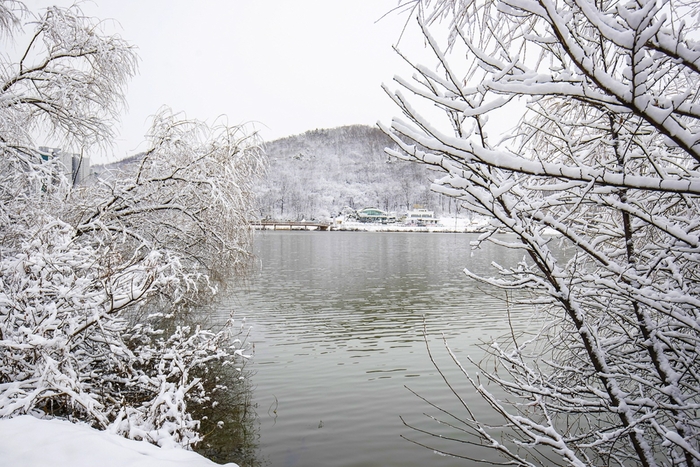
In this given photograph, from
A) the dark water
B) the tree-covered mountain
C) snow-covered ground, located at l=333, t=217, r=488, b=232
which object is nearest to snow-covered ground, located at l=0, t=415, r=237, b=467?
the dark water

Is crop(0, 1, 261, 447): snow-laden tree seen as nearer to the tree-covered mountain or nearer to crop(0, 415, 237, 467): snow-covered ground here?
crop(0, 415, 237, 467): snow-covered ground

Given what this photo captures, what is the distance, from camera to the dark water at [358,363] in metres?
6.91

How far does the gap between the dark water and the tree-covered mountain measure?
116002 mm

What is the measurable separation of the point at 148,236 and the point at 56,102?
286 centimetres

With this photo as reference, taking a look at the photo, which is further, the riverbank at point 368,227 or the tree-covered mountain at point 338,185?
the tree-covered mountain at point 338,185

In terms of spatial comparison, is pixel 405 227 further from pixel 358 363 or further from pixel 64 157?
pixel 64 157

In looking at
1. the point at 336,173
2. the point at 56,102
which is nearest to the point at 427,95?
the point at 56,102

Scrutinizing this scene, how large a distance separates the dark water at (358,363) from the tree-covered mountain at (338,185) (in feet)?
381

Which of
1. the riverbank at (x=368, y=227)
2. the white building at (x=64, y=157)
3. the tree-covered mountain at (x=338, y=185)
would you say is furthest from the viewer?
the tree-covered mountain at (x=338, y=185)

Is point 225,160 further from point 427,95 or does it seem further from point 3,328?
point 427,95

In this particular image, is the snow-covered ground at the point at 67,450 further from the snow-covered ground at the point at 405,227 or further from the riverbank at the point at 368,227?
the riverbank at the point at 368,227

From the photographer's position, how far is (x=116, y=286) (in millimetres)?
5590

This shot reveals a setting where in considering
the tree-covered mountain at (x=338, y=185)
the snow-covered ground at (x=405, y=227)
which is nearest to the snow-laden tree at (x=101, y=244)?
the snow-covered ground at (x=405, y=227)

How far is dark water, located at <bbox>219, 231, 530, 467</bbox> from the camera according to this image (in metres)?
6.91
